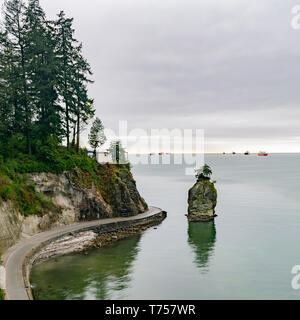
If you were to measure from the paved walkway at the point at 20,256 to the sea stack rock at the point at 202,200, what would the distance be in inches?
796

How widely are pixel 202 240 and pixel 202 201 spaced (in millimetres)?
13316

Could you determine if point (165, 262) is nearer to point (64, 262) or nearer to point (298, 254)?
point (64, 262)

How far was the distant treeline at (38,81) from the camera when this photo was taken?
115 feet

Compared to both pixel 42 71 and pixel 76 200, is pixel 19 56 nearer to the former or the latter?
pixel 42 71

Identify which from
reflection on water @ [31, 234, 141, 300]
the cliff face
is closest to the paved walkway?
the cliff face

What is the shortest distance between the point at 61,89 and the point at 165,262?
27.9m

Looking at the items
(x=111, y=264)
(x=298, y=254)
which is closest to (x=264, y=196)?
(x=298, y=254)

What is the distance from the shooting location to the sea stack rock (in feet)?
182

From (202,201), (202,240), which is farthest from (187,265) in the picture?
(202,201)

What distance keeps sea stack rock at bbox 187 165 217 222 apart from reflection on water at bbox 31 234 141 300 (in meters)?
22.6

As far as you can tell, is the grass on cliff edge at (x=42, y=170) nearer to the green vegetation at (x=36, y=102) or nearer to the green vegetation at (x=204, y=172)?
the green vegetation at (x=36, y=102)

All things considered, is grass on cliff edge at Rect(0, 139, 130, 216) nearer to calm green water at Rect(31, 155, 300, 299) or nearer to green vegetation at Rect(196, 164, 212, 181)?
calm green water at Rect(31, 155, 300, 299)
